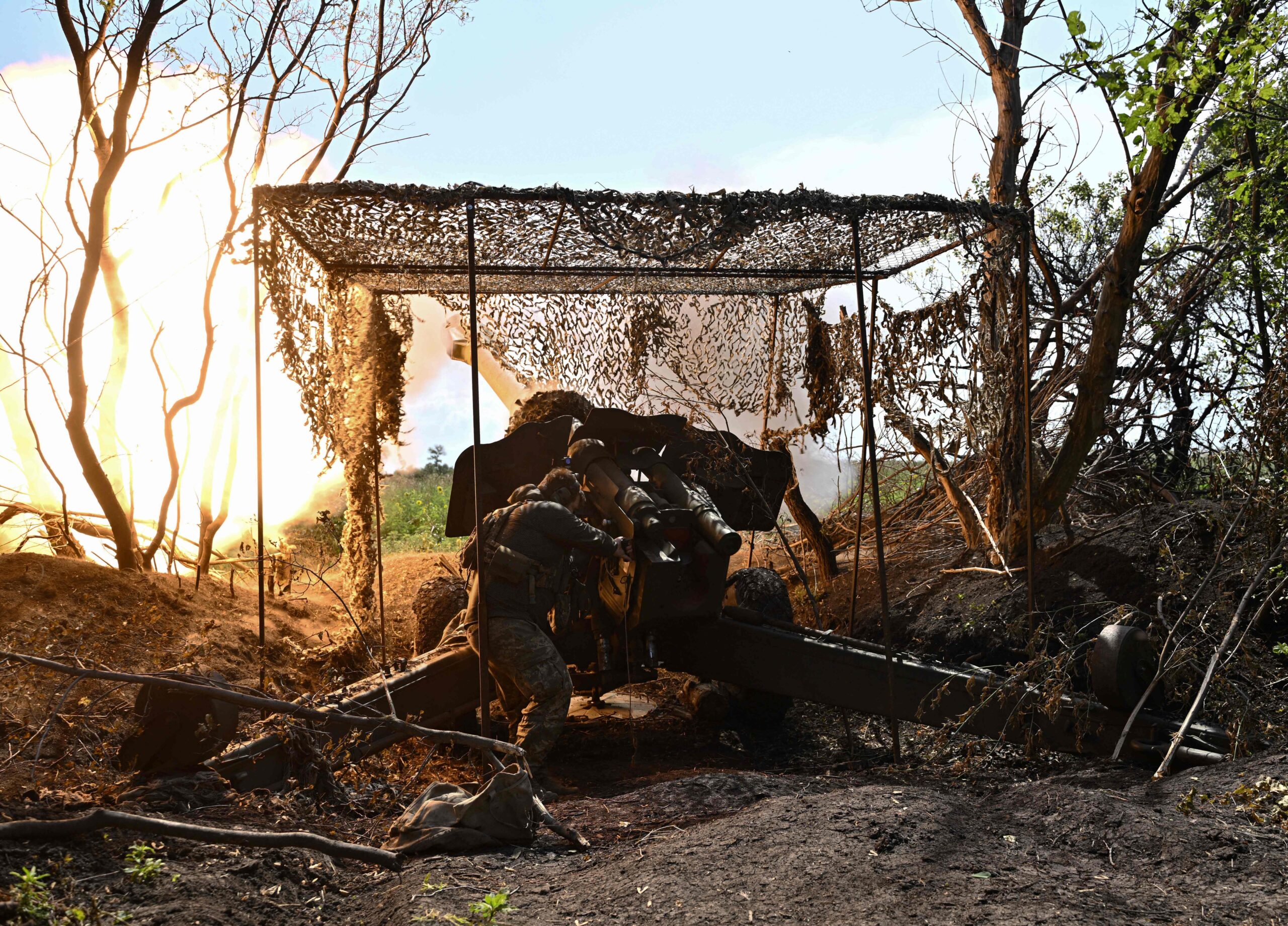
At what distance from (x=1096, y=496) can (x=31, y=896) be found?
8450 millimetres

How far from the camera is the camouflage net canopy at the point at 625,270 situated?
17.2 feet

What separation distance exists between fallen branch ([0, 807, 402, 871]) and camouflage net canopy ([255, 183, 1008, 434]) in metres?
2.99

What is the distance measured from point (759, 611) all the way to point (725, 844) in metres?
3.81

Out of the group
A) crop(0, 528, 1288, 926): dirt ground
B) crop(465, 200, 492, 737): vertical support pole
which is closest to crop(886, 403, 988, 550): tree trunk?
crop(0, 528, 1288, 926): dirt ground

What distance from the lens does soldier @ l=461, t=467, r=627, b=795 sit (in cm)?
559

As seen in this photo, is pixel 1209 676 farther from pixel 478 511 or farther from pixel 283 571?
pixel 283 571

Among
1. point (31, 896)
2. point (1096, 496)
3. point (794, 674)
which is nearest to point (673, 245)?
point (794, 674)

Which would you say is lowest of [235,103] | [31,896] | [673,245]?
[31,896]

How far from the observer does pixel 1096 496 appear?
354 inches

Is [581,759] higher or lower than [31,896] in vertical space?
lower

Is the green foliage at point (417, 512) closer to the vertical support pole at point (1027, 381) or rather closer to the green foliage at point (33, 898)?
the vertical support pole at point (1027, 381)

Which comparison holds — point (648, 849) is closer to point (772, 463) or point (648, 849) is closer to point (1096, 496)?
point (772, 463)

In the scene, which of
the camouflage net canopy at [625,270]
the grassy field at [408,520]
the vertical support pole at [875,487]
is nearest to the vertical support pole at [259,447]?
the camouflage net canopy at [625,270]

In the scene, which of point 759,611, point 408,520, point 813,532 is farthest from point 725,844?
point 408,520
